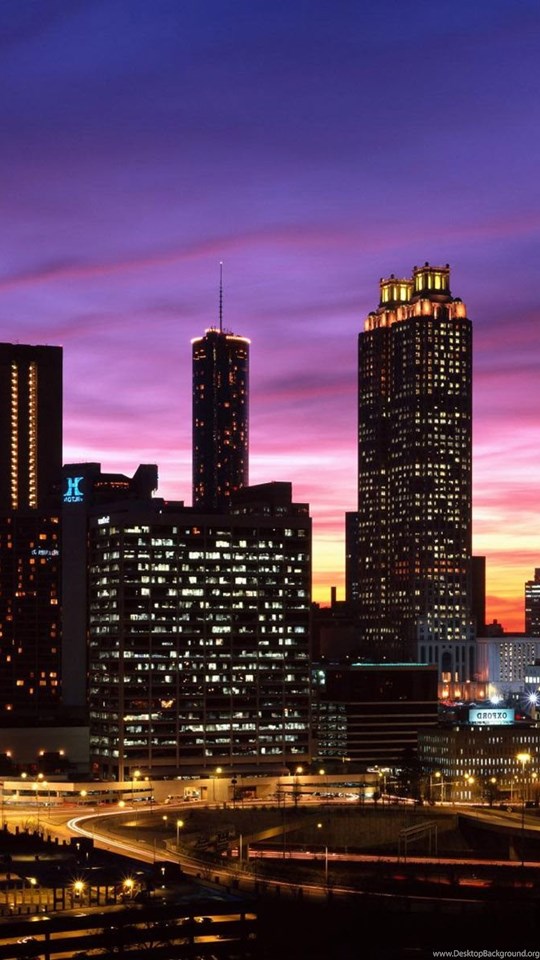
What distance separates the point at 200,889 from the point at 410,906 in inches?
791

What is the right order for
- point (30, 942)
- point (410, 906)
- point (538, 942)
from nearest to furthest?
1. point (30, 942)
2. point (538, 942)
3. point (410, 906)

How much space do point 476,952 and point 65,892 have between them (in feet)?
111

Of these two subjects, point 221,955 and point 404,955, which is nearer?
point 221,955

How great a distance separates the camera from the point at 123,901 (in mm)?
156375

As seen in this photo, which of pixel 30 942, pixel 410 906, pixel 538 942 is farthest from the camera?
pixel 410 906

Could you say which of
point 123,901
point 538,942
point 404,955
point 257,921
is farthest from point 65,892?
point 538,942

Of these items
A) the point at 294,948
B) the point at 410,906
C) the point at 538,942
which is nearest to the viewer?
the point at 294,948

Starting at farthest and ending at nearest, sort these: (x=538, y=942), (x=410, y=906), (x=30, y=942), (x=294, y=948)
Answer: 1. (x=410, y=906)
2. (x=538, y=942)
3. (x=294, y=948)
4. (x=30, y=942)

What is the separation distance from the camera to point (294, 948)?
150 meters

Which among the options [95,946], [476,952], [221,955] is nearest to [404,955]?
[476,952]

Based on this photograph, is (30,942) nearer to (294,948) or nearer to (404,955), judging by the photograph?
(294,948)

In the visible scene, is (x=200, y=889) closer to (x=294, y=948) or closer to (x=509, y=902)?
(x=294, y=948)

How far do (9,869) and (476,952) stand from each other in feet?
135

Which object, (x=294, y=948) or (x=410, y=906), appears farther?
(x=410, y=906)
